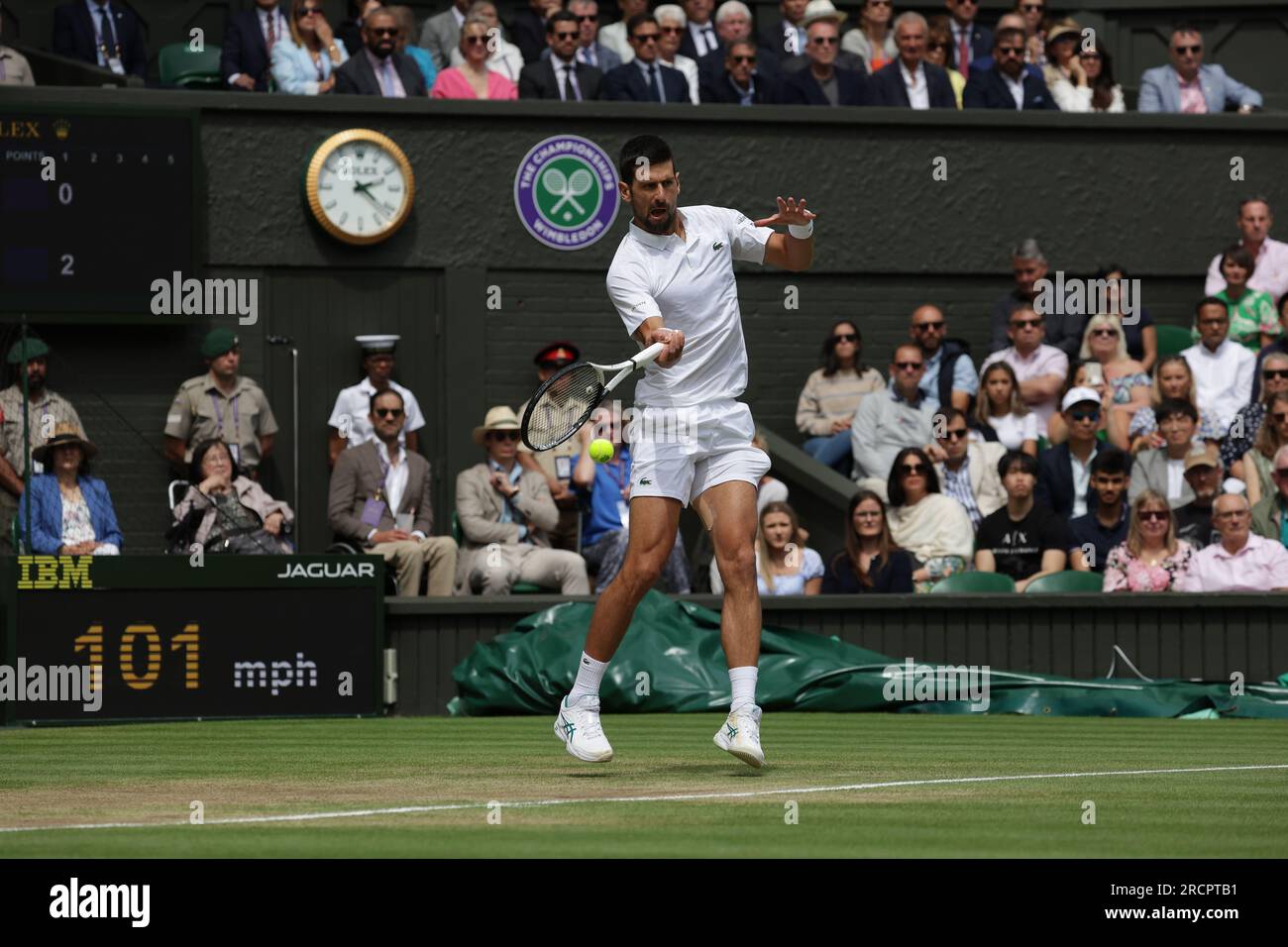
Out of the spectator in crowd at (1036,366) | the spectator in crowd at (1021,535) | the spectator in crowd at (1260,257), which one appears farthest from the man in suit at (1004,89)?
the spectator in crowd at (1021,535)

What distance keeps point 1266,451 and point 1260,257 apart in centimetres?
275

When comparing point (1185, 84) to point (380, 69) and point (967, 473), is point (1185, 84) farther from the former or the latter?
point (380, 69)

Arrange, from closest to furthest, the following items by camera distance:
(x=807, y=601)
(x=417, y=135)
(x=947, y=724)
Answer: (x=947, y=724) → (x=807, y=601) → (x=417, y=135)

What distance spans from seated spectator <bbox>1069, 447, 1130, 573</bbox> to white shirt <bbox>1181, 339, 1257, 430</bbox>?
1.52 metres

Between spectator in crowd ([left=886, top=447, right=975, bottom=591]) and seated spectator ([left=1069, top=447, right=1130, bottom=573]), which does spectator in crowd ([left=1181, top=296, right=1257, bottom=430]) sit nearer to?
seated spectator ([left=1069, top=447, right=1130, bottom=573])

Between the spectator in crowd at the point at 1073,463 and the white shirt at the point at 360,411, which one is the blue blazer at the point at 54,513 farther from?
the spectator in crowd at the point at 1073,463

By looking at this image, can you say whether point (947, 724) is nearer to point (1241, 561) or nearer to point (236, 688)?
point (1241, 561)

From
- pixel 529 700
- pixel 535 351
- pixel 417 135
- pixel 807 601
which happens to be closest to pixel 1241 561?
pixel 807 601

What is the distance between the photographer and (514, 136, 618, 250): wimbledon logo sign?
1678cm

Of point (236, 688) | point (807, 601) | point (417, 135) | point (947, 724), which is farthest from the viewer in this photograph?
point (417, 135)

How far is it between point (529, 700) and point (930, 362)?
4643mm

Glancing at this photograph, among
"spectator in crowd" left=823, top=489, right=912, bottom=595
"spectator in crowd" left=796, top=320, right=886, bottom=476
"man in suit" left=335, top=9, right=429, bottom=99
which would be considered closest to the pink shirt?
"man in suit" left=335, top=9, right=429, bottom=99

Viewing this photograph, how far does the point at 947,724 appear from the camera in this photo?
12.0 m

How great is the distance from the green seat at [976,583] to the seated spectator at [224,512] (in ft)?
13.9
